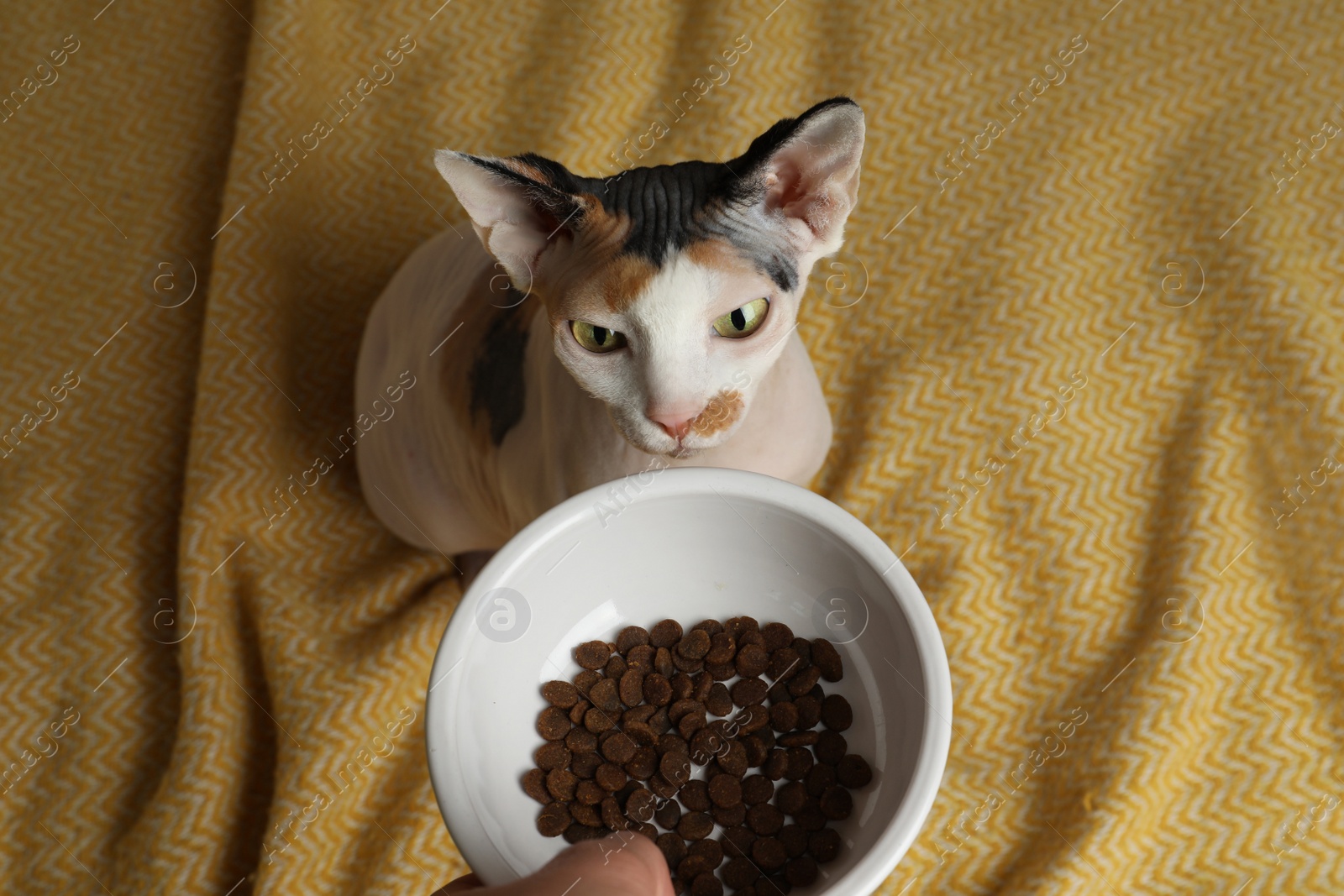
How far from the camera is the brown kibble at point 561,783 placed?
798mm

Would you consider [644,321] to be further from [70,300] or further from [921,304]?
[70,300]

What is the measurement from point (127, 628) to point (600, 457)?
2.61 feet

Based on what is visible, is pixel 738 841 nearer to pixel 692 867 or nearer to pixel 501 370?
pixel 692 867

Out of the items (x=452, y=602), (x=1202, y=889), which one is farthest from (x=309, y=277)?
(x=1202, y=889)

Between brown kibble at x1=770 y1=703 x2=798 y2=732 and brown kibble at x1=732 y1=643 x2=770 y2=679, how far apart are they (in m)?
0.04

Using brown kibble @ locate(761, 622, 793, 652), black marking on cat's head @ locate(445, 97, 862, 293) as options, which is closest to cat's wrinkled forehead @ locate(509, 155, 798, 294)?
black marking on cat's head @ locate(445, 97, 862, 293)

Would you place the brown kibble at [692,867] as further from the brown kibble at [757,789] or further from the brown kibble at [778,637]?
the brown kibble at [778,637]

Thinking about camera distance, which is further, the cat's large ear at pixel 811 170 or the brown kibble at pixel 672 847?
the brown kibble at pixel 672 847

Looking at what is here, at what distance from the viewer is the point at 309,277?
4.34 ft

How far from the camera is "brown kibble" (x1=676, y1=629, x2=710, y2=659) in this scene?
0.86m

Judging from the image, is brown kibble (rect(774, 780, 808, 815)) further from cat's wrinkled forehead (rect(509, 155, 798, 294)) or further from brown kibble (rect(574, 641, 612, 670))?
cat's wrinkled forehead (rect(509, 155, 798, 294))

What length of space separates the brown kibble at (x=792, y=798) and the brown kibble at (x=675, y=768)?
0.09 meters

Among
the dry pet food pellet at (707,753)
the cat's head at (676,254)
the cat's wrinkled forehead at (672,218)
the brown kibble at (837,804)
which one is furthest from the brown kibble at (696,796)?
the cat's wrinkled forehead at (672,218)

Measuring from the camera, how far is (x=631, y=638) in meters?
0.87
